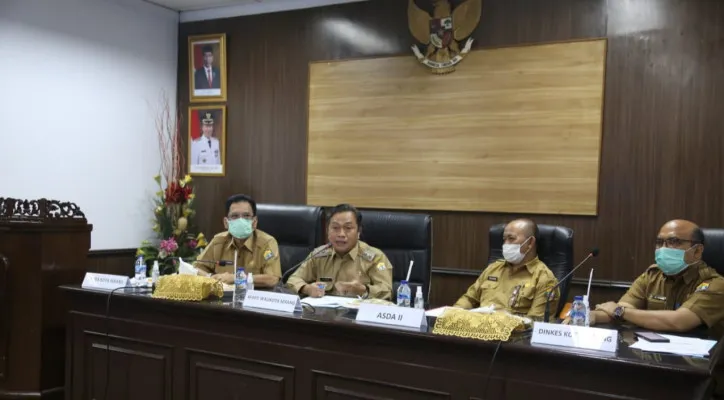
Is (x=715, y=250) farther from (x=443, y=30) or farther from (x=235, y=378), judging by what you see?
(x=443, y=30)

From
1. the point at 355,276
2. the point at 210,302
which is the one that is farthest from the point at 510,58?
the point at 210,302

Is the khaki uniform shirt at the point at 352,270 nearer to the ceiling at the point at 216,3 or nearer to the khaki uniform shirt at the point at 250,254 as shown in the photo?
the khaki uniform shirt at the point at 250,254

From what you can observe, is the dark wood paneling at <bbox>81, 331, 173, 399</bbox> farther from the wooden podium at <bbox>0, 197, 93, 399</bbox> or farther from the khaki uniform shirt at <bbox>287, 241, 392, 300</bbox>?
the khaki uniform shirt at <bbox>287, 241, 392, 300</bbox>

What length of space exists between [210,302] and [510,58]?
2.32 metres

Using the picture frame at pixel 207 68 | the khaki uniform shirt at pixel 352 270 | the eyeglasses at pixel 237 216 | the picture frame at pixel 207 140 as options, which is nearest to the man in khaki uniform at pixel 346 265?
the khaki uniform shirt at pixel 352 270

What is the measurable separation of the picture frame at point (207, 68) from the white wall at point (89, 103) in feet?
0.62

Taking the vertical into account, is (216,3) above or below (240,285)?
above

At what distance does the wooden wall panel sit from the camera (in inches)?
142

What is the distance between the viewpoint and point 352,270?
298 centimetres

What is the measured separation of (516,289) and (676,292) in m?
0.60

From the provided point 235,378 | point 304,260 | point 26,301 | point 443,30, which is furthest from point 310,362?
point 443,30

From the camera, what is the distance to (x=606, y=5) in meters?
3.54

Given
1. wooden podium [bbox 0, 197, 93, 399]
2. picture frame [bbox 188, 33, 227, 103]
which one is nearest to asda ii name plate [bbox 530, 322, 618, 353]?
wooden podium [bbox 0, 197, 93, 399]

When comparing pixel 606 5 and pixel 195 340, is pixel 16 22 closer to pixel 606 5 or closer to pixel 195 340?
pixel 195 340
